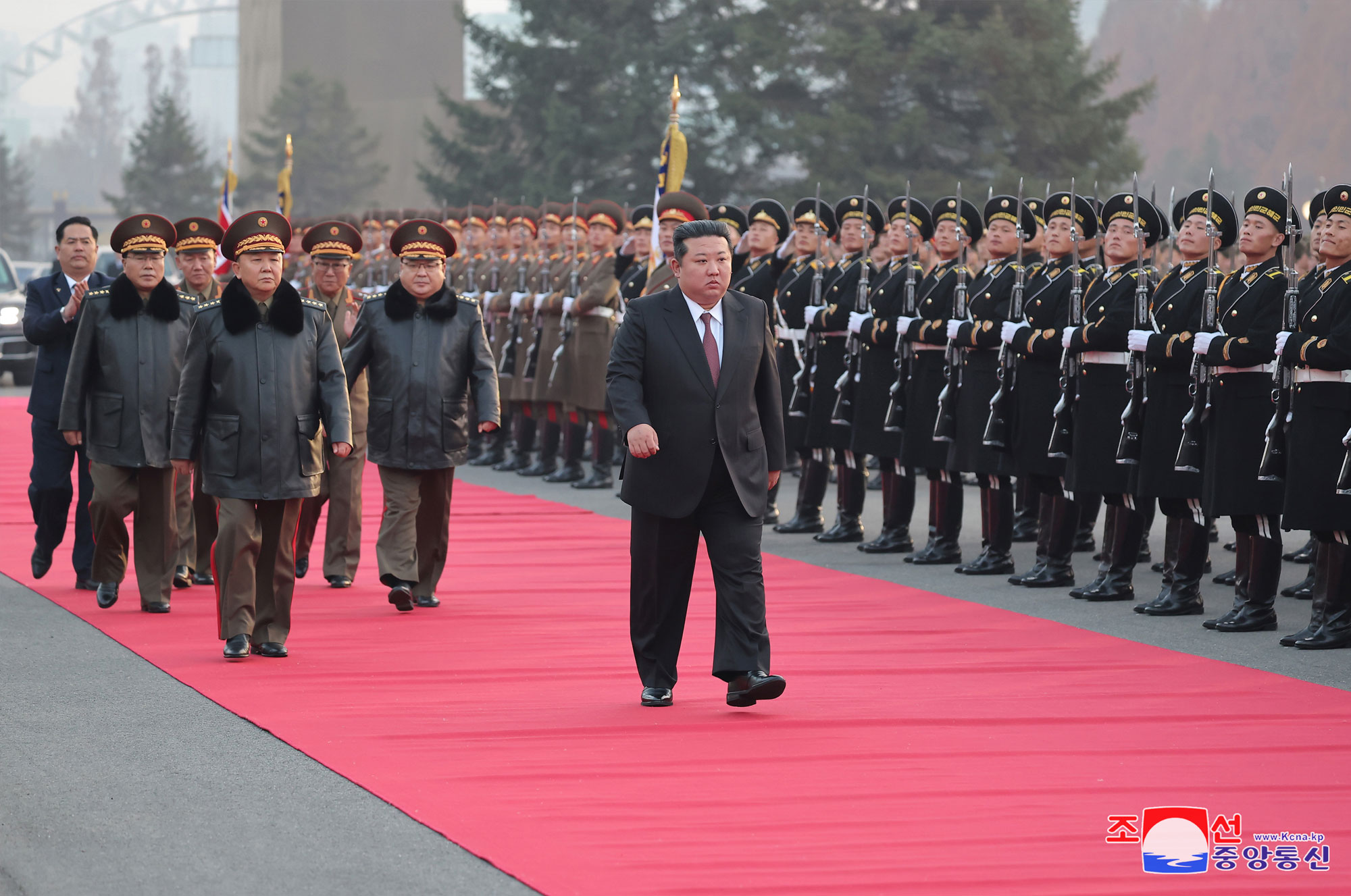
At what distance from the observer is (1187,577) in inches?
332

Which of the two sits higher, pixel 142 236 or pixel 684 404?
pixel 142 236

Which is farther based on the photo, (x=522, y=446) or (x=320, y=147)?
(x=320, y=147)

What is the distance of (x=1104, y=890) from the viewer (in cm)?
429

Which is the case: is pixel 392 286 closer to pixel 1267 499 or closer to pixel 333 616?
pixel 333 616

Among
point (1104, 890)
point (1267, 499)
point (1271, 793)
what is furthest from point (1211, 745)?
point (1267, 499)

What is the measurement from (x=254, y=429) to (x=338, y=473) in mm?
2061

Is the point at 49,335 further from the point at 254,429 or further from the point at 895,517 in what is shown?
the point at 895,517

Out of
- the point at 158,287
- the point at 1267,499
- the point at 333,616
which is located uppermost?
the point at 158,287

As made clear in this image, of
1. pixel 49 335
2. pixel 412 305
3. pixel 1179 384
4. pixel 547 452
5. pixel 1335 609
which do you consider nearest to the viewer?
pixel 1335 609

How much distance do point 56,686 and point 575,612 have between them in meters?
2.50

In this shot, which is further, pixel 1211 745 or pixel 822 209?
pixel 822 209

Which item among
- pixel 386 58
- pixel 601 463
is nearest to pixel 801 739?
pixel 601 463

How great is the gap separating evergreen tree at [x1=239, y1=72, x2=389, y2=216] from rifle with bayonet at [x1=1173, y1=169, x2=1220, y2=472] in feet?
164

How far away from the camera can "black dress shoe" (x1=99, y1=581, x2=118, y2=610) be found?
8.41 m
